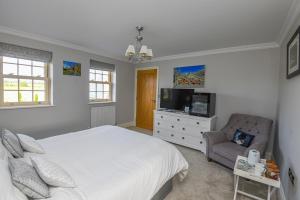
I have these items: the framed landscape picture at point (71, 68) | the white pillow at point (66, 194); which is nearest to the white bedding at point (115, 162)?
the white pillow at point (66, 194)

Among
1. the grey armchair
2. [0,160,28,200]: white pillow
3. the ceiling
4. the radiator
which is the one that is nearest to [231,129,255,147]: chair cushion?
the grey armchair

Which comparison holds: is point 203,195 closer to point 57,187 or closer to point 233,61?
point 57,187

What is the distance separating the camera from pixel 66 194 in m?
1.11

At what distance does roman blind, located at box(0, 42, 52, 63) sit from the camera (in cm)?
271

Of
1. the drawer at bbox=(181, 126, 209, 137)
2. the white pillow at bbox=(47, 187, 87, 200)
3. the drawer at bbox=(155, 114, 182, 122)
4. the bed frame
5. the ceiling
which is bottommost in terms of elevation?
the bed frame

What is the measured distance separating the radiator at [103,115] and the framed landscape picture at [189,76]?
204 centimetres

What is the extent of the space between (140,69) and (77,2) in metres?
3.40

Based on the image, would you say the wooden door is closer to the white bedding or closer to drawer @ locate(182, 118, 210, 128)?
drawer @ locate(182, 118, 210, 128)

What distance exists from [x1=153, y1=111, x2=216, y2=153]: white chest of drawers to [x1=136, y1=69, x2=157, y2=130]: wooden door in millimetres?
941

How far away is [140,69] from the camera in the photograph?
17.0 feet

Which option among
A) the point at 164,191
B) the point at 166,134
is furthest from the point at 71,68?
the point at 164,191

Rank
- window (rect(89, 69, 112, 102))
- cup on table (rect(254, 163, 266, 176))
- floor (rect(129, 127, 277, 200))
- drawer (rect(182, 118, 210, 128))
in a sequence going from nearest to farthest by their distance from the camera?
1. cup on table (rect(254, 163, 266, 176))
2. floor (rect(129, 127, 277, 200))
3. drawer (rect(182, 118, 210, 128))
4. window (rect(89, 69, 112, 102))

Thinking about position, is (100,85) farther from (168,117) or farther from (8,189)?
(8,189)

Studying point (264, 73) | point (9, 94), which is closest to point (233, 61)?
point (264, 73)
